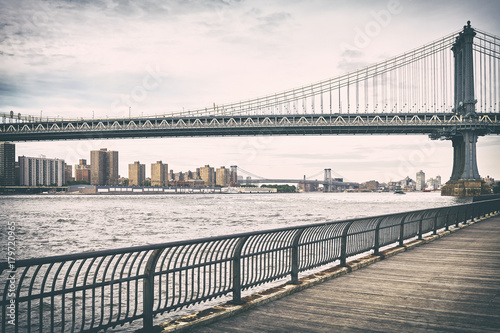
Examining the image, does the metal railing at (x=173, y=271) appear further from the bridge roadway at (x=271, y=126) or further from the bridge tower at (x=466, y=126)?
the bridge tower at (x=466, y=126)

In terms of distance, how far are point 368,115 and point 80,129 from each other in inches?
2393

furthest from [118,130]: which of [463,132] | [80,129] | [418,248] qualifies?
[418,248]

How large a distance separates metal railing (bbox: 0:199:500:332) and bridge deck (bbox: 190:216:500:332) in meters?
0.62

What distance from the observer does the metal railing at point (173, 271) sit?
4.98 metres

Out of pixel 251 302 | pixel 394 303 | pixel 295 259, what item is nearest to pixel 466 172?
pixel 295 259

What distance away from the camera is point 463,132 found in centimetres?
9200

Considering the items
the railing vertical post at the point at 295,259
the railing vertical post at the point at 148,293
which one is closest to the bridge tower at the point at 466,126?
the railing vertical post at the point at 295,259

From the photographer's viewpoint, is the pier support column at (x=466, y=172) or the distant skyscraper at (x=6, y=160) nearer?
the pier support column at (x=466, y=172)

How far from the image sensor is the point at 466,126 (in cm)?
9075

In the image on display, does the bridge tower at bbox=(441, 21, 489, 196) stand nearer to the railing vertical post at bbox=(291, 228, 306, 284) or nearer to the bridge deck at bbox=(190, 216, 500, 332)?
the bridge deck at bbox=(190, 216, 500, 332)

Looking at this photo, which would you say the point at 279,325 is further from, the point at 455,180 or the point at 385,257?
the point at 455,180

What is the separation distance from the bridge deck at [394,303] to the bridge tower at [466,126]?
275ft

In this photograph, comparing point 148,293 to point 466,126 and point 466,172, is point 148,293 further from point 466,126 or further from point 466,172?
point 466,126

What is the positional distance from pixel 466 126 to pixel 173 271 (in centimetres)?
9587
